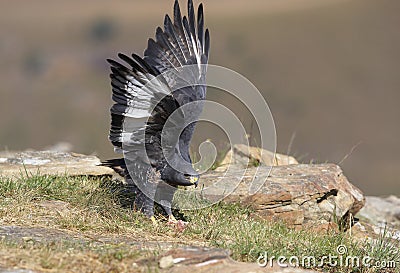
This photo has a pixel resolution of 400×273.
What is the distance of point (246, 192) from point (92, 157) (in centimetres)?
191

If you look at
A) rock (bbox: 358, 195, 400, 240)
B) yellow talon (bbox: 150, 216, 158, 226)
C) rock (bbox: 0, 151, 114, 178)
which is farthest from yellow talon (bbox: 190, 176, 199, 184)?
rock (bbox: 358, 195, 400, 240)

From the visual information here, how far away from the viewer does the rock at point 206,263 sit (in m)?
4.17

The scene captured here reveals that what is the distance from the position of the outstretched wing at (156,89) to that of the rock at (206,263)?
1.49 metres

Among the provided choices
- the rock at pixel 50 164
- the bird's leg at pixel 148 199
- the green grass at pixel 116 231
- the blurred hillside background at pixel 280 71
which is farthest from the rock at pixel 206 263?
the blurred hillside background at pixel 280 71

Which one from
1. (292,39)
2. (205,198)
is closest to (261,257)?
(205,198)

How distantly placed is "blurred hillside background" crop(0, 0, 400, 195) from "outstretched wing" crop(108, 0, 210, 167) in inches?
974

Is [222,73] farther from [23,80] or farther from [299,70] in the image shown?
[23,80]

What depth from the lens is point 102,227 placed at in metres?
5.37

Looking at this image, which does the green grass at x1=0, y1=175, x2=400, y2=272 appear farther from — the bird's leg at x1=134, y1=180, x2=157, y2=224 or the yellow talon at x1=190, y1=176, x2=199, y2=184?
the yellow talon at x1=190, y1=176, x2=199, y2=184

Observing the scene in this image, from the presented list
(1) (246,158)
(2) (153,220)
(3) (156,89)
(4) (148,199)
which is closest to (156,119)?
(3) (156,89)

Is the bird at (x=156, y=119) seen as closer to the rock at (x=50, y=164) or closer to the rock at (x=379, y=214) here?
the rock at (x=50, y=164)

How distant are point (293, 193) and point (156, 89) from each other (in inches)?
86.3

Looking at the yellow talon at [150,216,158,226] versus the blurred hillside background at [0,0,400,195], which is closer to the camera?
the yellow talon at [150,216,158,226]

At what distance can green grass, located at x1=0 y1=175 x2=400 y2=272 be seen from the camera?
14.1ft
